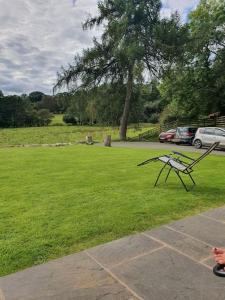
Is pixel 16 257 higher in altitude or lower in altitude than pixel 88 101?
lower

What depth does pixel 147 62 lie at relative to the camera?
27.6m

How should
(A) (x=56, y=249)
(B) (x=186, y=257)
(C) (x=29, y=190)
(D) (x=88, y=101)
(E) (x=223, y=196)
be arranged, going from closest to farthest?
(B) (x=186, y=257), (A) (x=56, y=249), (E) (x=223, y=196), (C) (x=29, y=190), (D) (x=88, y=101)

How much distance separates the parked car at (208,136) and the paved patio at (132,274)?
17545 millimetres

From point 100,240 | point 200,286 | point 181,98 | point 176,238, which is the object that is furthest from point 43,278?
point 181,98

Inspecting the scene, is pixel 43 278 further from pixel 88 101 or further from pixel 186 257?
pixel 88 101

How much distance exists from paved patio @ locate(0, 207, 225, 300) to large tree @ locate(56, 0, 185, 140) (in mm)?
23428

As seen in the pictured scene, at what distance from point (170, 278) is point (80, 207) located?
262 centimetres

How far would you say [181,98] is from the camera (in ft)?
102

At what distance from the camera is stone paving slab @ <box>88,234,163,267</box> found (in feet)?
10.9

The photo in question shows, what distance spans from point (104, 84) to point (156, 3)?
27.6 ft

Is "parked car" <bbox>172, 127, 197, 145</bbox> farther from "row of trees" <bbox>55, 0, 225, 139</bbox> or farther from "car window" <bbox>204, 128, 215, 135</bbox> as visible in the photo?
"row of trees" <bbox>55, 0, 225, 139</bbox>

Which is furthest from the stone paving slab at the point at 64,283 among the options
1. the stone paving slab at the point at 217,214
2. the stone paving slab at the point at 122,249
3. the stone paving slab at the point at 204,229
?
the stone paving slab at the point at 217,214

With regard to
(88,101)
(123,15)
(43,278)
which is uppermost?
(123,15)

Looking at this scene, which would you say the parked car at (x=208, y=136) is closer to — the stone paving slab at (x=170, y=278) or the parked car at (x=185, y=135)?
the parked car at (x=185, y=135)
